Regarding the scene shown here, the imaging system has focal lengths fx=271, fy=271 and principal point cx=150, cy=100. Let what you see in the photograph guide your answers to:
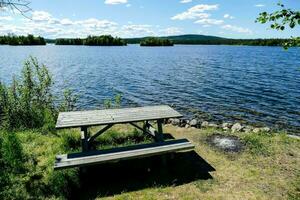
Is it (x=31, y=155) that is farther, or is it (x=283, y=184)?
(x=31, y=155)

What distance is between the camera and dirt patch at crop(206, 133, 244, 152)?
919 cm

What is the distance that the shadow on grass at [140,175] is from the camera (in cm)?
676

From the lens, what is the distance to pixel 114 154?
6.98 metres

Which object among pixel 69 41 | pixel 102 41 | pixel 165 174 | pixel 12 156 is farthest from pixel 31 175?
pixel 69 41

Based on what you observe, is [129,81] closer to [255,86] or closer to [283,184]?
[255,86]

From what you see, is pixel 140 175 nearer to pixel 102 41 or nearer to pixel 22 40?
pixel 22 40

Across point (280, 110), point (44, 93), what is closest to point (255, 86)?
point (280, 110)

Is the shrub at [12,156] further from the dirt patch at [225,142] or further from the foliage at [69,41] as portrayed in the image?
the foliage at [69,41]

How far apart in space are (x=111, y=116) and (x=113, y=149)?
109 cm

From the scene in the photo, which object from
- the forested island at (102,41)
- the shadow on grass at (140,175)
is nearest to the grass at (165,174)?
the shadow on grass at (140,175)

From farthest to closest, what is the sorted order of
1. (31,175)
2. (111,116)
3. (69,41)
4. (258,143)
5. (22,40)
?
(69,41), (22,40), (258,143), (111,116), (31,175)

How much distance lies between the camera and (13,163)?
6883mm

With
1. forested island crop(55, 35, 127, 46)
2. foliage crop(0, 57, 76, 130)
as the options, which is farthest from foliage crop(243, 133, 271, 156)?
forested island crop(55, 35, 127, 46)

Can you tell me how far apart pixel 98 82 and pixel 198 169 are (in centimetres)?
2131
